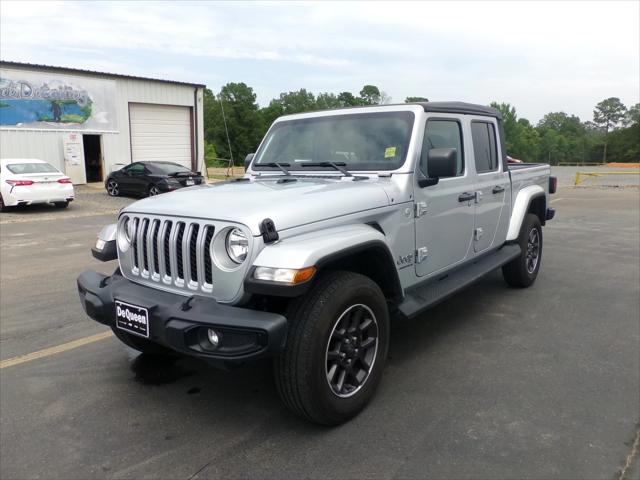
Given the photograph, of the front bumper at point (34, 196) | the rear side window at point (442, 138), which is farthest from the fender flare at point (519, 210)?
the front bumper at point (34, 196)

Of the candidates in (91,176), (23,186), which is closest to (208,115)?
(91,176)

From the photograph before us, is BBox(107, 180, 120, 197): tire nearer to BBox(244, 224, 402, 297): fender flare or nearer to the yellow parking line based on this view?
the yellow parking line

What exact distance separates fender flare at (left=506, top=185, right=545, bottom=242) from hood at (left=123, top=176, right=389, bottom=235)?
97.5 inches

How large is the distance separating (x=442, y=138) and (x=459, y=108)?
49cm

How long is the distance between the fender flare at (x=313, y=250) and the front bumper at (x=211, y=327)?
152 mm

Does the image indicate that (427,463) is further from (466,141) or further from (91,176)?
(91,176)

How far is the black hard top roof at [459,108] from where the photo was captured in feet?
13.6

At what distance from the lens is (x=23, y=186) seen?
44.9 ft

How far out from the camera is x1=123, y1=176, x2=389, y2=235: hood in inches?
113

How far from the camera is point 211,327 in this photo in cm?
262

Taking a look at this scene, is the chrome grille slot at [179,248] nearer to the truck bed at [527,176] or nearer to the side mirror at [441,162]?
the side mirror at [441,162]

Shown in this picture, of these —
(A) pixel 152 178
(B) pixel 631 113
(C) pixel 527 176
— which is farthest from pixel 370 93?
(C) pixel 527 176

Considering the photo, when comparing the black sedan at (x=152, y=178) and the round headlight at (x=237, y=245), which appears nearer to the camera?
the round headlight at (x=237, y=245)

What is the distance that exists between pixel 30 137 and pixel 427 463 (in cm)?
2093
